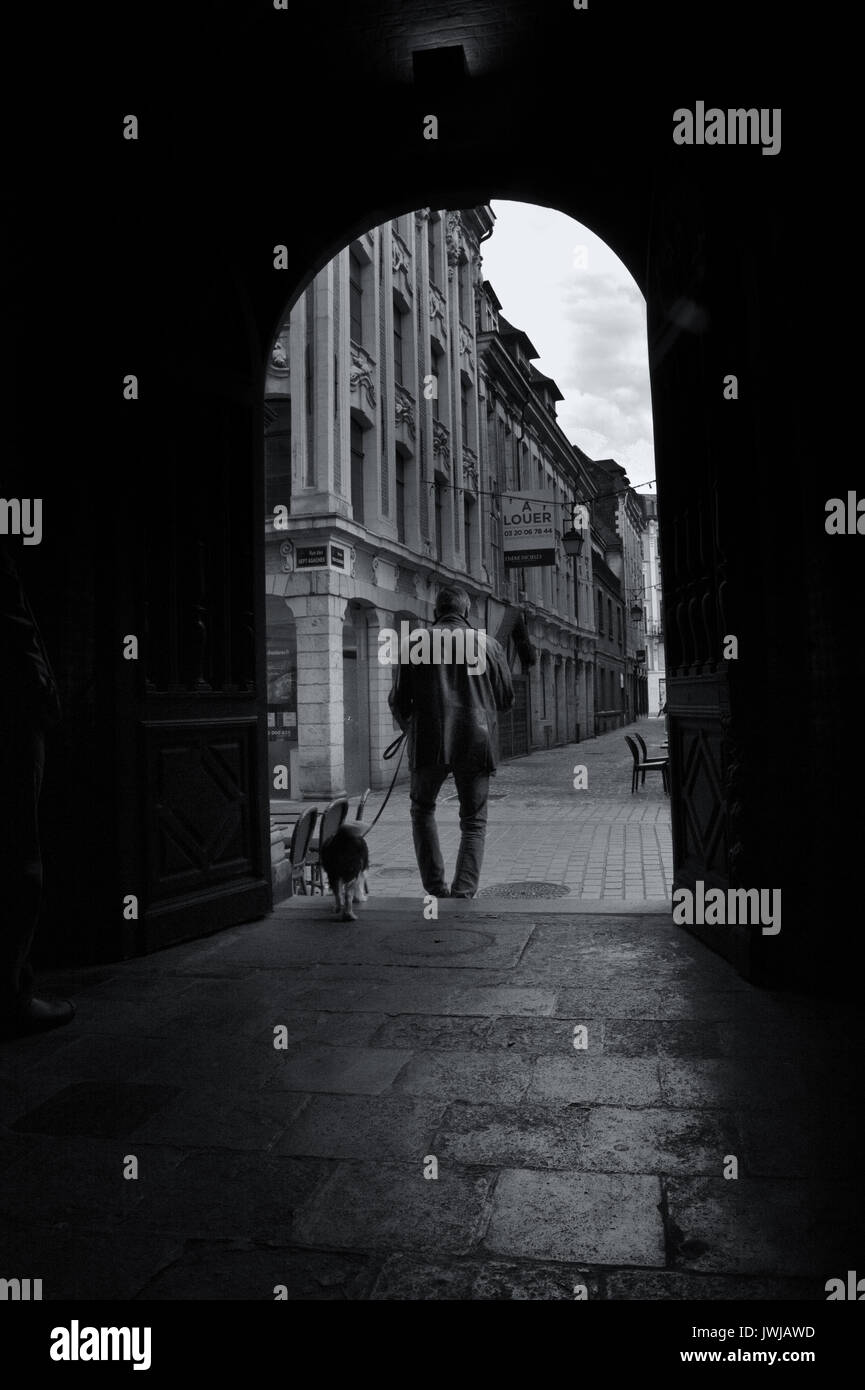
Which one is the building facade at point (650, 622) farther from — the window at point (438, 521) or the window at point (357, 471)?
the window at point (357, 471)

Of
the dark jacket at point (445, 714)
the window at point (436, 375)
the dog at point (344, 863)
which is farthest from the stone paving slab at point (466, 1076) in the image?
the window at point (436, 375)

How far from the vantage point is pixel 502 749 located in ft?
→ 85.2

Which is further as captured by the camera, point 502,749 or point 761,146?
point 502,749

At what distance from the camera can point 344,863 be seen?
5191 mm

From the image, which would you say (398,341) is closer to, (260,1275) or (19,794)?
(19,794)

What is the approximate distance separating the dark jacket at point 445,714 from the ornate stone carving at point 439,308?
744 inches

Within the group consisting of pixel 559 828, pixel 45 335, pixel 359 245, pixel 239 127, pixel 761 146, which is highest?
pixel 359 245

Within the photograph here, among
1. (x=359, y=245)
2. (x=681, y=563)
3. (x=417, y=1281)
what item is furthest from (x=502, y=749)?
(x=417, y=1281)

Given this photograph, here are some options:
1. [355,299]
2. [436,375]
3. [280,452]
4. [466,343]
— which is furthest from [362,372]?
[466,343]

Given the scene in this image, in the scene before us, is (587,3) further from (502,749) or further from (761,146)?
(502,749)

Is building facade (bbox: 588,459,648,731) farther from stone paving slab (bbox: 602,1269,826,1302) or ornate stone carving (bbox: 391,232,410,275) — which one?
stone paving slab (bbox: 602,1269,826,1302)

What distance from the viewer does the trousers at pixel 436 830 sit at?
597cm

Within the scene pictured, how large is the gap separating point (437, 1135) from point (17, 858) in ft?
6.36
